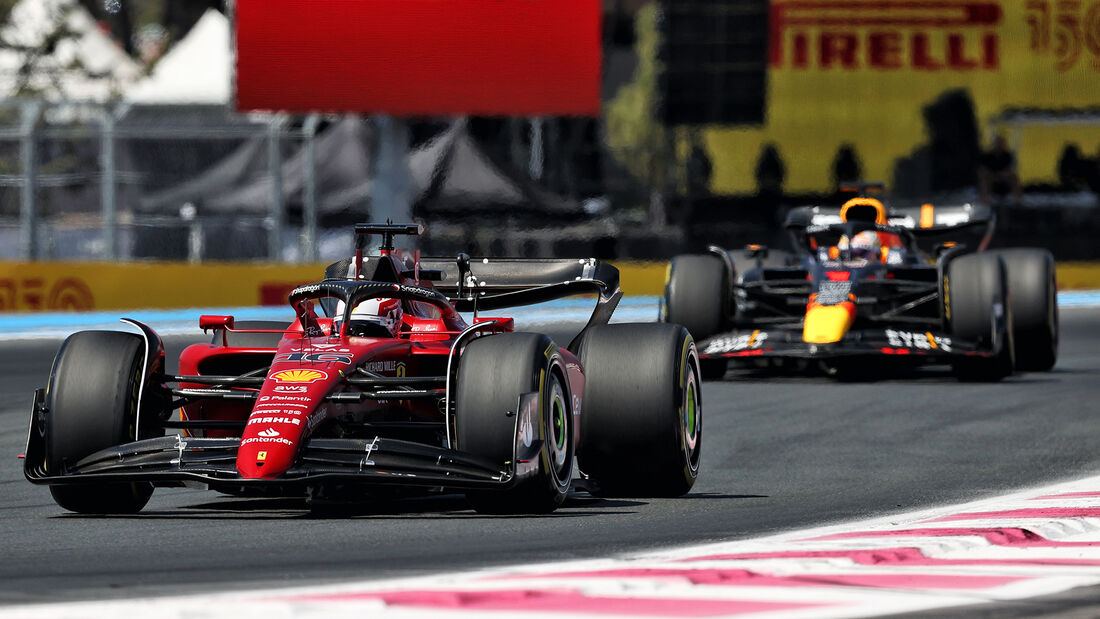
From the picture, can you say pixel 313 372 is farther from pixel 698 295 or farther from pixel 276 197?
pixel 276 197

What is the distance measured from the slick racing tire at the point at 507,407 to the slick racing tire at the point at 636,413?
1.84 ft

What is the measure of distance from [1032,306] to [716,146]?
13.2 meters

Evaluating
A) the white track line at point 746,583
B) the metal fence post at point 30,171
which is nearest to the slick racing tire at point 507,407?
the white track line at point 746,583

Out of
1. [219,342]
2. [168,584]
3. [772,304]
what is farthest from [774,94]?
[168,584]

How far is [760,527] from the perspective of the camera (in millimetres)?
7969

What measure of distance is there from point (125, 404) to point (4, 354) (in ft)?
37.6

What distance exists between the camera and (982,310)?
15.5 metres

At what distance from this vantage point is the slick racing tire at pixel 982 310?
1552 centimetres

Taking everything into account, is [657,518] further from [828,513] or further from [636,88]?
[636,88]

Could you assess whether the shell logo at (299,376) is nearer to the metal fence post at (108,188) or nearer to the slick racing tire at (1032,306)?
the slick racing tire at (1032,306)

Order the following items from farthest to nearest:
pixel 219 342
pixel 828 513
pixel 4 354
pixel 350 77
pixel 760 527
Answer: pixel 350 77
pixel 4 354
pixel 219 342
pixel 828 513
pixel 760 527

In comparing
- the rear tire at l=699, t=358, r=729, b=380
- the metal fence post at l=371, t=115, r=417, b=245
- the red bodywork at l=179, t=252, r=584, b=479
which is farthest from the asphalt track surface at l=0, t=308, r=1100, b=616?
the metal fence post at l=371, t=115, r=417, b=245

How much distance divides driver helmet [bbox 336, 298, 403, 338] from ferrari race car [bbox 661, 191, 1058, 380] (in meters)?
6.69

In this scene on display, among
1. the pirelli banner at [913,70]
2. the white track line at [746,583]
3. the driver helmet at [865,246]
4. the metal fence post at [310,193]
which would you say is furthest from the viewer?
the pirelli banner at [913,70]
